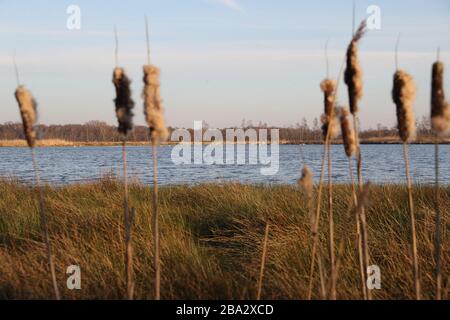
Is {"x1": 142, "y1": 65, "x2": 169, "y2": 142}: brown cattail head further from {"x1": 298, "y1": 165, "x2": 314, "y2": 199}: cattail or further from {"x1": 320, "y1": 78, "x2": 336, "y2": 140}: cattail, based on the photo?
{"x1": 320, "y1": 78, "x2": 336, "y2": 140}: cattail

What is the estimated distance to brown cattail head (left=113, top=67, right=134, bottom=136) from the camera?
6.80 feet

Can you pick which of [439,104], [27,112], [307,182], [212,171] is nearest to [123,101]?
[27,112]

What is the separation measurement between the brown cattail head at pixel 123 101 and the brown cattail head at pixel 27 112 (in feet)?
1.37

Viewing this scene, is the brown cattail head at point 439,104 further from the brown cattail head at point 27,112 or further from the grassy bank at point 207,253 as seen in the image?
the brown cattail head at point 27,112

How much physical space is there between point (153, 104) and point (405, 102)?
1.17 meters

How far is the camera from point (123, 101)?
2094mm

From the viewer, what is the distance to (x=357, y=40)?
2078mm

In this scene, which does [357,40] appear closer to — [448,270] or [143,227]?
[448,270]

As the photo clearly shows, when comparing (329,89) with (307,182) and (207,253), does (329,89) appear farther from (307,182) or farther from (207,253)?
(207,253)

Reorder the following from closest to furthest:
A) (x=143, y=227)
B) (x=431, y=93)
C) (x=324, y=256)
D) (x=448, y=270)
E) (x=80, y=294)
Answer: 1. (x=431, y=93)
2. (x=80, y=294)
3. (x=448, y=270)
4. (x=324, y=256)
5. (x=143, y=227)

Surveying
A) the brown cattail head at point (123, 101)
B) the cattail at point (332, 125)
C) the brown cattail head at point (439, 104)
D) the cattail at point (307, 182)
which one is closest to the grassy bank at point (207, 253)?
the cattail at point (307, 182)
